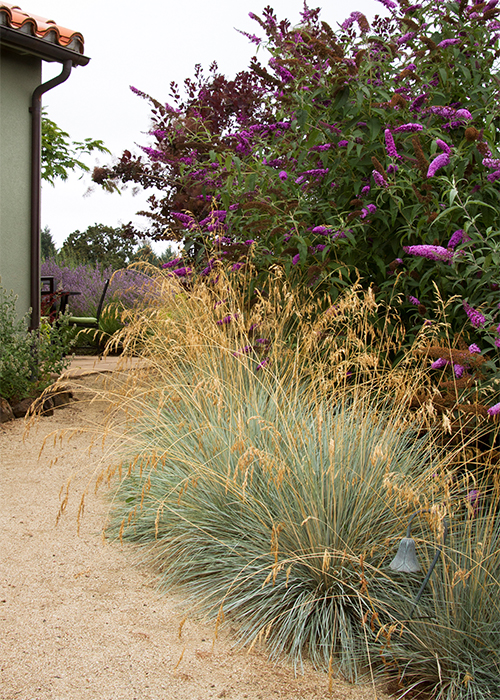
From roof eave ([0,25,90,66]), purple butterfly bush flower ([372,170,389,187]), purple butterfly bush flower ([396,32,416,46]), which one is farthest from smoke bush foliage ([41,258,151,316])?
purple butterfly bush flower ([372,170,389,187])

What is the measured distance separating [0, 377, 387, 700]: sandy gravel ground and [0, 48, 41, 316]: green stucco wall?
119 inches

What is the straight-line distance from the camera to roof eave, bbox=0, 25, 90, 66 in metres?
4.82

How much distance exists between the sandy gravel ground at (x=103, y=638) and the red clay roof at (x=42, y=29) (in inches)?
161

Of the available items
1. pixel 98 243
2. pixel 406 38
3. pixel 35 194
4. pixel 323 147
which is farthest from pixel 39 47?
pixel 98 243

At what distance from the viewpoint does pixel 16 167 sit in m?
5.22

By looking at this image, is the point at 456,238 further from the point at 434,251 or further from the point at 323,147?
the point at 323,147

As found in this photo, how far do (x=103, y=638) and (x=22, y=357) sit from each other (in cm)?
324

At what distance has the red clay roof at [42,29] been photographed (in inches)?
188

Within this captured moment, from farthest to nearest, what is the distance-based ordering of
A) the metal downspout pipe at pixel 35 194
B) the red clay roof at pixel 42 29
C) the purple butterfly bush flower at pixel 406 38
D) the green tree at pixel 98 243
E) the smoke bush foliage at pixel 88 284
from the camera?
1. the green tree at pixel 98 243
2. the smoke bush foliage at pixel 88 284
3. the metal downspout pipe at pixel 35 194
4. the red clay roof at pixel 42 29
5. the purple butterfly bush flower at pixel 406 38

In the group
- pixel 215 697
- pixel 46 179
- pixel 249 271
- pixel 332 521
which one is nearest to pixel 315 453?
pixel 332 521

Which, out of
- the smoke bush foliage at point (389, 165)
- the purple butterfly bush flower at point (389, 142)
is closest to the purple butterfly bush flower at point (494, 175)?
the smoke bush foliage at point (389, 165)

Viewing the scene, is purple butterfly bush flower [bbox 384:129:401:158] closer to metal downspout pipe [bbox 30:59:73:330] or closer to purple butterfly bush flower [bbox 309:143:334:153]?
purple butterfly bush flower [bbox 309:143:334:153]

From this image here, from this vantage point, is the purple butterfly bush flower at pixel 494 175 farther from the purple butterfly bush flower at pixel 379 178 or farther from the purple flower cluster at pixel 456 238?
the purple butterfly bush flower at pixel 379 178

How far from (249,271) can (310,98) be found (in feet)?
3.74
